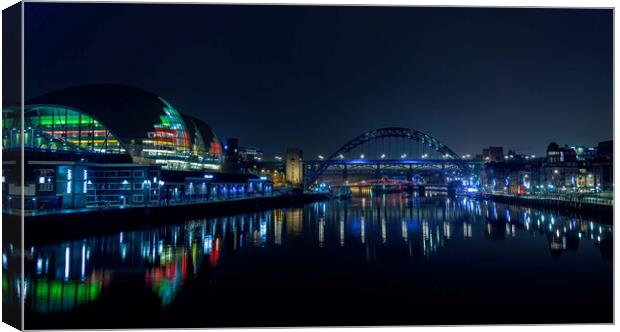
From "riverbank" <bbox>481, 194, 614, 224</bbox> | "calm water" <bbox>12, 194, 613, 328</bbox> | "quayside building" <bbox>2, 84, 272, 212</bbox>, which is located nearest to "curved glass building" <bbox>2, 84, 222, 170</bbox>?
"quayside building" <bbox>2, 84, 272, 212</bbox>

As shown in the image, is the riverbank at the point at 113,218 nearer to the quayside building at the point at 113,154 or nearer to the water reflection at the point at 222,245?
the water reflection at the point at 222,245

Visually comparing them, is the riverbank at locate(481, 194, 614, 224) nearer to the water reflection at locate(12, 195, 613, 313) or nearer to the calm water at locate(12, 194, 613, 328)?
the water reflection at locate(12, 195, 613, 313)

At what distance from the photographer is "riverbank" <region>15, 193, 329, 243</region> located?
19.6 metres

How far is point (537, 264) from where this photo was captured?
17875mm

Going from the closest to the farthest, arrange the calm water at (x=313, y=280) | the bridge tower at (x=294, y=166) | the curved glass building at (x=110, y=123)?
the calm water at (x=313, y=280), the curved glass building at (x=110, y=123), the bridge tower at (x=294, y=166)

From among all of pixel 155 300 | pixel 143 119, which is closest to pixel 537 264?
pixel 155 300

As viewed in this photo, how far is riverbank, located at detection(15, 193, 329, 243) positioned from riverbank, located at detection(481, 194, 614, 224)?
79.8 feet

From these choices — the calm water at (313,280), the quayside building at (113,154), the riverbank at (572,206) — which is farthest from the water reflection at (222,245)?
the quayside building at (113,154)

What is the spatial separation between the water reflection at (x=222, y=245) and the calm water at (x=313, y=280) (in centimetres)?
6

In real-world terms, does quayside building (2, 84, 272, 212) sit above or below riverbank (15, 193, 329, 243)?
above

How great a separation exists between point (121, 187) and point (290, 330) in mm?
23255

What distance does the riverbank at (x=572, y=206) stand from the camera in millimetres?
31991

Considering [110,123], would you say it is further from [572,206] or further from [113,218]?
[572,206]

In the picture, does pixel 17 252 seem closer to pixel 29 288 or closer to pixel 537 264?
pixel 29 288
